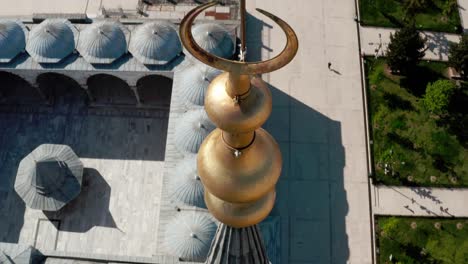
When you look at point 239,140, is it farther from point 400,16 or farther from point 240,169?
point 400,16

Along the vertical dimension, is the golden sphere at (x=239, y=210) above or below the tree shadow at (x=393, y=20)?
above

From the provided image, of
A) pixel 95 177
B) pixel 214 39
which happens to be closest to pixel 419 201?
pixel 214 39

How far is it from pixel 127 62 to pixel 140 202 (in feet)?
49.7

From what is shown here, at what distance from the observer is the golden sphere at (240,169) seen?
15.1 m

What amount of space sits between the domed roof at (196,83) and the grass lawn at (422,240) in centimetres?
2259

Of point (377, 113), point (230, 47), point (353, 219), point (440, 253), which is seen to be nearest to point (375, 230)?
point (353, 219)

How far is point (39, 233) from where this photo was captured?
2000 inches

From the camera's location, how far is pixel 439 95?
2108 inches

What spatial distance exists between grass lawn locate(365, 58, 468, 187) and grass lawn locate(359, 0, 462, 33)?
18.8 ft

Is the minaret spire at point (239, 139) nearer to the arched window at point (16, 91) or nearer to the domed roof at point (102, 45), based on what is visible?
the domed roof at point (102, 45)

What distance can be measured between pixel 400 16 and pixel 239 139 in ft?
178

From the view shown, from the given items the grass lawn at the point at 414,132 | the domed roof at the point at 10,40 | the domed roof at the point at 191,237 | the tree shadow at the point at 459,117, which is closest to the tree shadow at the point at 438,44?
the grass lawn at the point at 414,132

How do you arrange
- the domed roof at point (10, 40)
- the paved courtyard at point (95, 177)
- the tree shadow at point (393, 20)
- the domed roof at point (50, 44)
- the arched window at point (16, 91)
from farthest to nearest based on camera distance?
1. the tree shadow at point (393, 20)
2. the arched window at point (16, 91)
3. the domed roof at point (10, 40)
4. the domed roof at point (50, 44)
5. the paved courtyard at point (95, 177)

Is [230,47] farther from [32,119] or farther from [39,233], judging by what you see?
[39,233]
